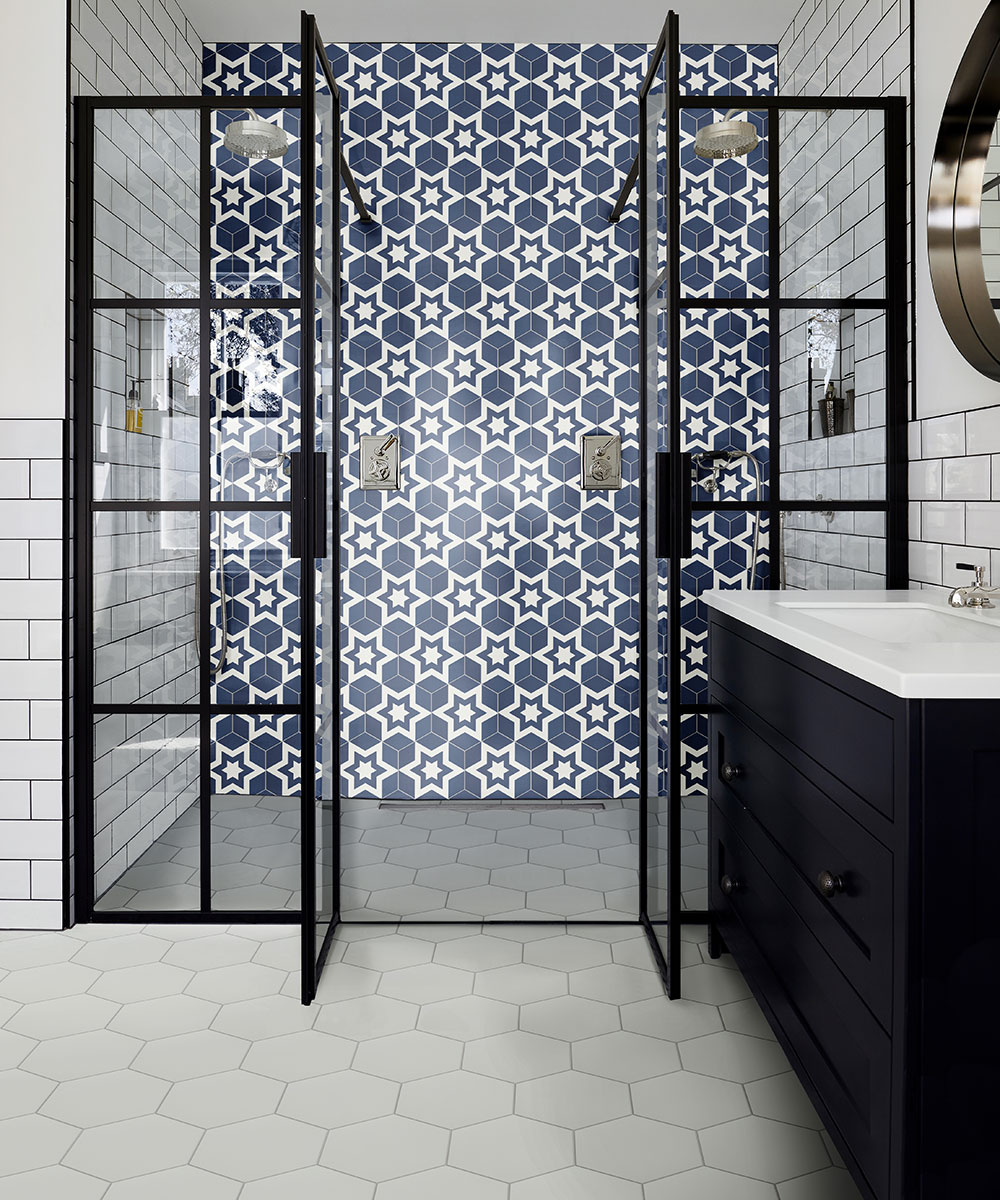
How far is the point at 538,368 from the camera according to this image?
3.57 metres

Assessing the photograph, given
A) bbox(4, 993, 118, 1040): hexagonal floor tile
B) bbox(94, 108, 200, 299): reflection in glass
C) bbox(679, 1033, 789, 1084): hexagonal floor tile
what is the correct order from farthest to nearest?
bbox(94, 108, 200, 299): reflection in glass, bbox(4, 993, 118, 1040): hexagonal floor tile, bbox(679, 1033, 789, 1084): hexagonal floor tile

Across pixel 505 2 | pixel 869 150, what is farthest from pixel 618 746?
pixel 505 2

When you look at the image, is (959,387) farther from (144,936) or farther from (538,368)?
(144,936)

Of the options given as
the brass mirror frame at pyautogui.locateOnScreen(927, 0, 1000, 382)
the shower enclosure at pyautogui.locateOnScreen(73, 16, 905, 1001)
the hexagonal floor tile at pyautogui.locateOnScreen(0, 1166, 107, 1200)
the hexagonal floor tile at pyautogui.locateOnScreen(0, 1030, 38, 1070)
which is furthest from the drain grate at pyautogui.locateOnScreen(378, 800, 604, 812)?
the brass mirror frame at pyautogui.locateOnScreen(927, 0, 1000, 382)

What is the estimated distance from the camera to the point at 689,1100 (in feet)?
5.78

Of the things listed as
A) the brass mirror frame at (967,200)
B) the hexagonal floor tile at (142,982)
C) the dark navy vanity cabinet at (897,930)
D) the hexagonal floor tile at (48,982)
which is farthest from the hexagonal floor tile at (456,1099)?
the brass mirror frame at (967,200)

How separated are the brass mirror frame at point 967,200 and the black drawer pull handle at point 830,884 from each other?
1098mm

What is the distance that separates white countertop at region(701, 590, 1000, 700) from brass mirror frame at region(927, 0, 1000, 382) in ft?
1.65

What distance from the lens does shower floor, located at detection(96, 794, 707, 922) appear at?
A: 2543 millimetres

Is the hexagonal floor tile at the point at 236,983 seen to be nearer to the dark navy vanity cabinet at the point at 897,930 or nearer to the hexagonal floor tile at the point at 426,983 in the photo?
the hexagonal floor tile at the point at 426,983

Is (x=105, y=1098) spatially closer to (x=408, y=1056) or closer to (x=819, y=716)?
Answer: (x=408, y=1056)

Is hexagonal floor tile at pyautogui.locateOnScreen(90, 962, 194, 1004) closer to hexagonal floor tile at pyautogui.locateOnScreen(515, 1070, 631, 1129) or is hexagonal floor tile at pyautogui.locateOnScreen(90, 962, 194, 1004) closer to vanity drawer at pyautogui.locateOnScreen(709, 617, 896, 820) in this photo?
hexagonal floor tile at pyautogui.locateOnScreen(515, 1070, 631, 1129)

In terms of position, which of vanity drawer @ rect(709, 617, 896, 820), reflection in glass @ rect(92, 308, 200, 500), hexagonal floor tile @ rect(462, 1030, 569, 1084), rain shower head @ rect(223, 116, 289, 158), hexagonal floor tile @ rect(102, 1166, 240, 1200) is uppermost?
rain shower head @ rect(223, 116, 289, 158)

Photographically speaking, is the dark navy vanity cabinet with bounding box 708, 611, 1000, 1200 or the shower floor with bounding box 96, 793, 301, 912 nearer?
the dark navy vanity cabinet with bounding box 708, 611, 1000, 1200
